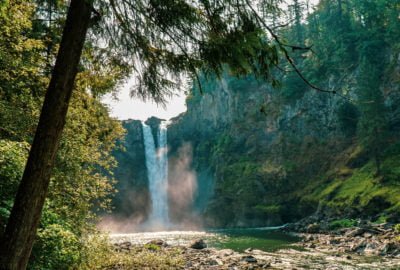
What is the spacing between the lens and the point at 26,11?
32.3ft

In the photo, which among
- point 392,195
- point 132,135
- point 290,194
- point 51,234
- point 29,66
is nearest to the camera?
point 51,234

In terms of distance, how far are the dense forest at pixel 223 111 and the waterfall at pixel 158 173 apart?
2.96m

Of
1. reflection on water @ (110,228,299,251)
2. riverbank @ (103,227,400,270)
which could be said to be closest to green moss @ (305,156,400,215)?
reflection on water @ (110,228,299,251)

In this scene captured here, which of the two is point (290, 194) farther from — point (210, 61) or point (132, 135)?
point (210, 61)

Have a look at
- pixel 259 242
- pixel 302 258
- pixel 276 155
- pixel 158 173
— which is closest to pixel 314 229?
pixel 259 242

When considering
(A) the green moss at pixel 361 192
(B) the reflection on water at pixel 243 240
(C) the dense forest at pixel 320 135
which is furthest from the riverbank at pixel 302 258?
(A) the green moss at pixel 361 192

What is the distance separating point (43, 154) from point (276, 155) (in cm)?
6175

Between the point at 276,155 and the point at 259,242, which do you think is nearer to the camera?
the point at 259,242

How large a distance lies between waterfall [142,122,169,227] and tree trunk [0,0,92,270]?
232 ft

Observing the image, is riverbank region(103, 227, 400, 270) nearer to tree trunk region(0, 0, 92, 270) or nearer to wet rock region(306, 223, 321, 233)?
tree trunk region(0, 0, 92, 270)

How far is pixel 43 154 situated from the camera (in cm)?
535

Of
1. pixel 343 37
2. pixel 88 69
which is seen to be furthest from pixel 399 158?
pixel 88 69

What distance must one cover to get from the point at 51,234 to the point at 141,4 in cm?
520

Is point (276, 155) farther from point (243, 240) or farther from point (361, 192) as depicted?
point (243, 240)
